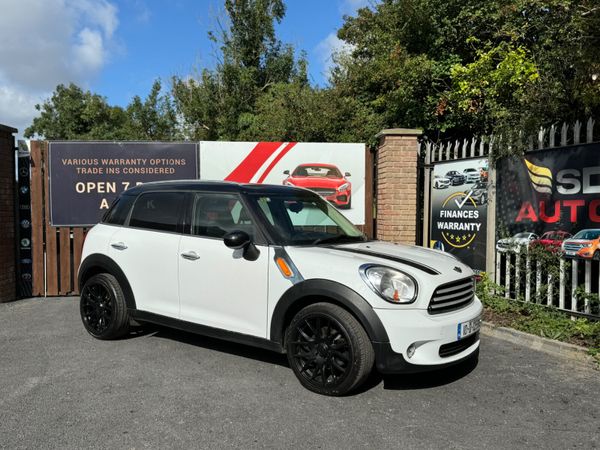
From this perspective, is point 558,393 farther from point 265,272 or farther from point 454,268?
point 265,272

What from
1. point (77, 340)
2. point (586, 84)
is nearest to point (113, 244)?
point (77, 340)

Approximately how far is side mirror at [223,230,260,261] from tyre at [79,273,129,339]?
5.82 feet

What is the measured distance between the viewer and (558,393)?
3.91m

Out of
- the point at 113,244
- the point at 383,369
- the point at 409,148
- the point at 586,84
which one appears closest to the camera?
the point at 383,369

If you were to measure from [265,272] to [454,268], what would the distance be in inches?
64.6

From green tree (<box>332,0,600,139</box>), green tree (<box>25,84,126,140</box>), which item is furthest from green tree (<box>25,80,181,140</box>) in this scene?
green tree (<box>332,0,600,139</box>)

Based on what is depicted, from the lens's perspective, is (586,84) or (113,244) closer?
(113,244)

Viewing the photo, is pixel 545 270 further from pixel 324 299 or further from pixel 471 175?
pixel 324 299

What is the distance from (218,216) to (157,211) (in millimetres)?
889

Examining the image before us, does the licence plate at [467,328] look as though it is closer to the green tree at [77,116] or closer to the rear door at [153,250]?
the rear door at [153,250]

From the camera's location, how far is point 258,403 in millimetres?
3676

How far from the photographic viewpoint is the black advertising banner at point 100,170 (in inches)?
299

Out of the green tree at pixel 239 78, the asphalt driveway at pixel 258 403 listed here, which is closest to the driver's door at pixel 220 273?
the asphalt driveway at pixel 258 403

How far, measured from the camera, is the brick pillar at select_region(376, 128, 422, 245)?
7641mm
